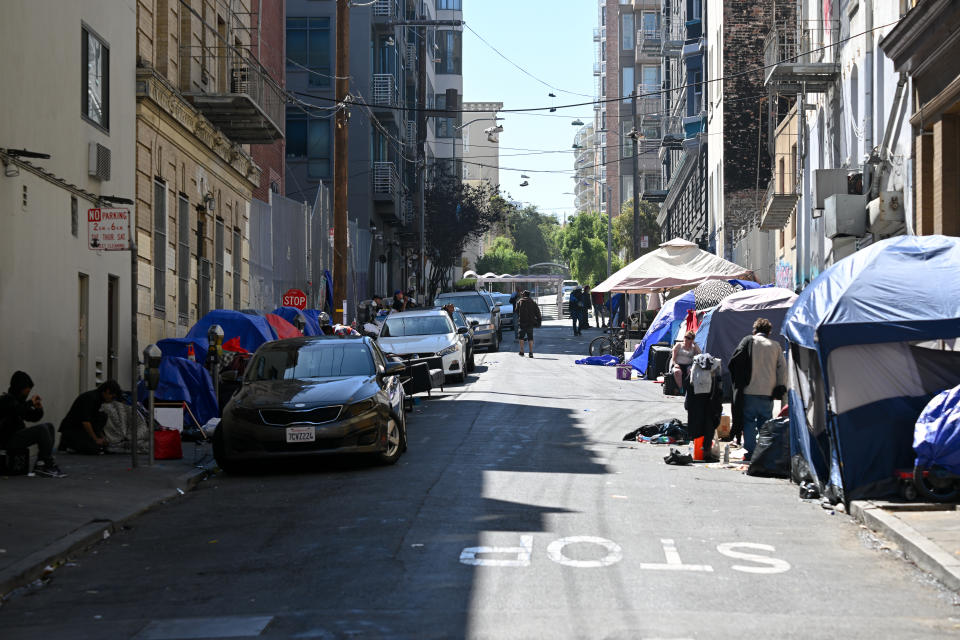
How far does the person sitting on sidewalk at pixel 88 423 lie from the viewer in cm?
1616

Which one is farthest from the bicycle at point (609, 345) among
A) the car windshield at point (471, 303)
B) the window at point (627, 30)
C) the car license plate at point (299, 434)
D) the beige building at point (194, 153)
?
the window at point (627, 30)

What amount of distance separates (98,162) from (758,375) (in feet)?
32.9

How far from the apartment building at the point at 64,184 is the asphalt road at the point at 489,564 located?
3.94m

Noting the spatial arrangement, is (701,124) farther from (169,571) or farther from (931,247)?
(169,571)

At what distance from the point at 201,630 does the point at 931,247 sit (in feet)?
27.2

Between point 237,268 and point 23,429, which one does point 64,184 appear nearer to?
point 23,429

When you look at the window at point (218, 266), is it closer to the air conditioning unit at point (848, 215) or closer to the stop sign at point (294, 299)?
the stop sign at point (294, 299)

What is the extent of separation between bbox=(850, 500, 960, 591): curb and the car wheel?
5.47 m

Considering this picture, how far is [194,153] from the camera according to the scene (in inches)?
1014

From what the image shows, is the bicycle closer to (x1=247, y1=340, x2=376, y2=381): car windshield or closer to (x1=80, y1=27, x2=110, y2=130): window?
Result: (x1=80, y1=27, x2=110, y2=130): window

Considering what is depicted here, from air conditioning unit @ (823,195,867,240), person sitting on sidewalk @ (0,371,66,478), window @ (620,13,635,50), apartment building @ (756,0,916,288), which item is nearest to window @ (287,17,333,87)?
apartment building @ (756,0,916,288)

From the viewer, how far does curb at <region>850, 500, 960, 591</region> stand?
8.40 metres

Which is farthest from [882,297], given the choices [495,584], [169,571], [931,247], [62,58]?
[62,58]

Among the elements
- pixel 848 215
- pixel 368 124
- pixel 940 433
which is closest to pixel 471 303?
pixel 368 124
